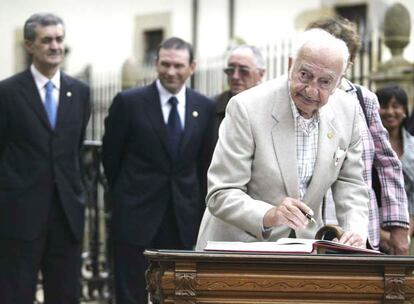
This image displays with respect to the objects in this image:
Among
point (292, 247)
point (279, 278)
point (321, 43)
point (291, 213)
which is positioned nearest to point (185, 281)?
point (279, 278)

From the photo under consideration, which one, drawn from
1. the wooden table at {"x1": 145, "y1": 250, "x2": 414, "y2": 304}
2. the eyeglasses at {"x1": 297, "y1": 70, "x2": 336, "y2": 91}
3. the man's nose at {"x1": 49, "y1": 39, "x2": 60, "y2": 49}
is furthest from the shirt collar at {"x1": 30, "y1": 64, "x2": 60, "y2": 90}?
the wooden table at {"x1": 145, "y1": 250, "x2": 414, "y2": 304}

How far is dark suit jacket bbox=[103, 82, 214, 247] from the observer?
6.09 meters

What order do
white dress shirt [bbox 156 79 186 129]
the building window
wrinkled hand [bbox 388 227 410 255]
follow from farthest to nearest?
the building window, white dress shirt [bbox 156 79 186 129], wrinkled hand [bbox 388 227 410 255]

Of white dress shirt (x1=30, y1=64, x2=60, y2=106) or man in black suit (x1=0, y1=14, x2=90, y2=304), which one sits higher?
white dress shirt (x1=30, y1=64, x2=60, y2=106)

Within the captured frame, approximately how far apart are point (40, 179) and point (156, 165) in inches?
28.3

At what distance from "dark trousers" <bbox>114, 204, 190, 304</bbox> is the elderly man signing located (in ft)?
5.97

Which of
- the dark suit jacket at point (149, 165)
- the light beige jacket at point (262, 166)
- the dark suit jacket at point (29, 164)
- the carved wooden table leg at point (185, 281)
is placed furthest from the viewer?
the dark suit jacket at point (149, 165)

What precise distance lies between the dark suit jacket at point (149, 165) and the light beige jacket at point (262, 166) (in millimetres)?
1787

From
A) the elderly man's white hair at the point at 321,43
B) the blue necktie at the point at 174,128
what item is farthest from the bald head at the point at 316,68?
the blue necktie at the point at 174,128

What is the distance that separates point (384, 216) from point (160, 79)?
6.27 feet

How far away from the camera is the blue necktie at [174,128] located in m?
6.14

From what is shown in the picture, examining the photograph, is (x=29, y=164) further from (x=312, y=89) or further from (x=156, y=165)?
(x=312, y=89)

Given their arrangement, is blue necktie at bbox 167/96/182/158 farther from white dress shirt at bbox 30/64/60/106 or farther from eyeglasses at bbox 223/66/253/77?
white dress shirt at bbox 30/64/60/106

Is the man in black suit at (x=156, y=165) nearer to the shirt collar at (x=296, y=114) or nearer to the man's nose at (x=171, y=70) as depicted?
the man's nose at (x=171, y=70)
